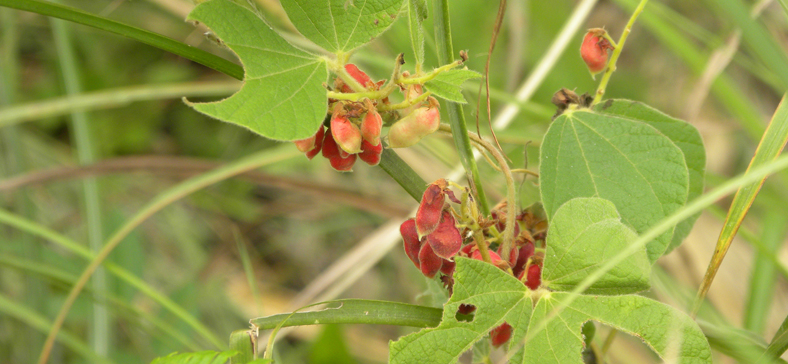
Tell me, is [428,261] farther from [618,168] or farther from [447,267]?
[618,168]

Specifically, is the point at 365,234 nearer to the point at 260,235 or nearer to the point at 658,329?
the point at 260,235

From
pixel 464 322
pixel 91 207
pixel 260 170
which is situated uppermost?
pixel 260 170

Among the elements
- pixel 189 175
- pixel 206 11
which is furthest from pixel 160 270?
pixel 206 11

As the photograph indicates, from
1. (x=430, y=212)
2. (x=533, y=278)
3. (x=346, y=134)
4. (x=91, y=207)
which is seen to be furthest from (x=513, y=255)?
(x=91, y=207)

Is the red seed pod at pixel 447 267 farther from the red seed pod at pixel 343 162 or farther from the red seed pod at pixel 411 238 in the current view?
the red seed pod at pixel 343 162

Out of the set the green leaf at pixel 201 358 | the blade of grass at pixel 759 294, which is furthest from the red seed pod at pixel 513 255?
the blade of grass at pixel 759 294

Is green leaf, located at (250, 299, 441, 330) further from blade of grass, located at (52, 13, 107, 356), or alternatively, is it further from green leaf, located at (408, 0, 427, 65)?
blade of grass, located at (52, 13, 107, 356)

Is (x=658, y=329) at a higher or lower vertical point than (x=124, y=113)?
lower
